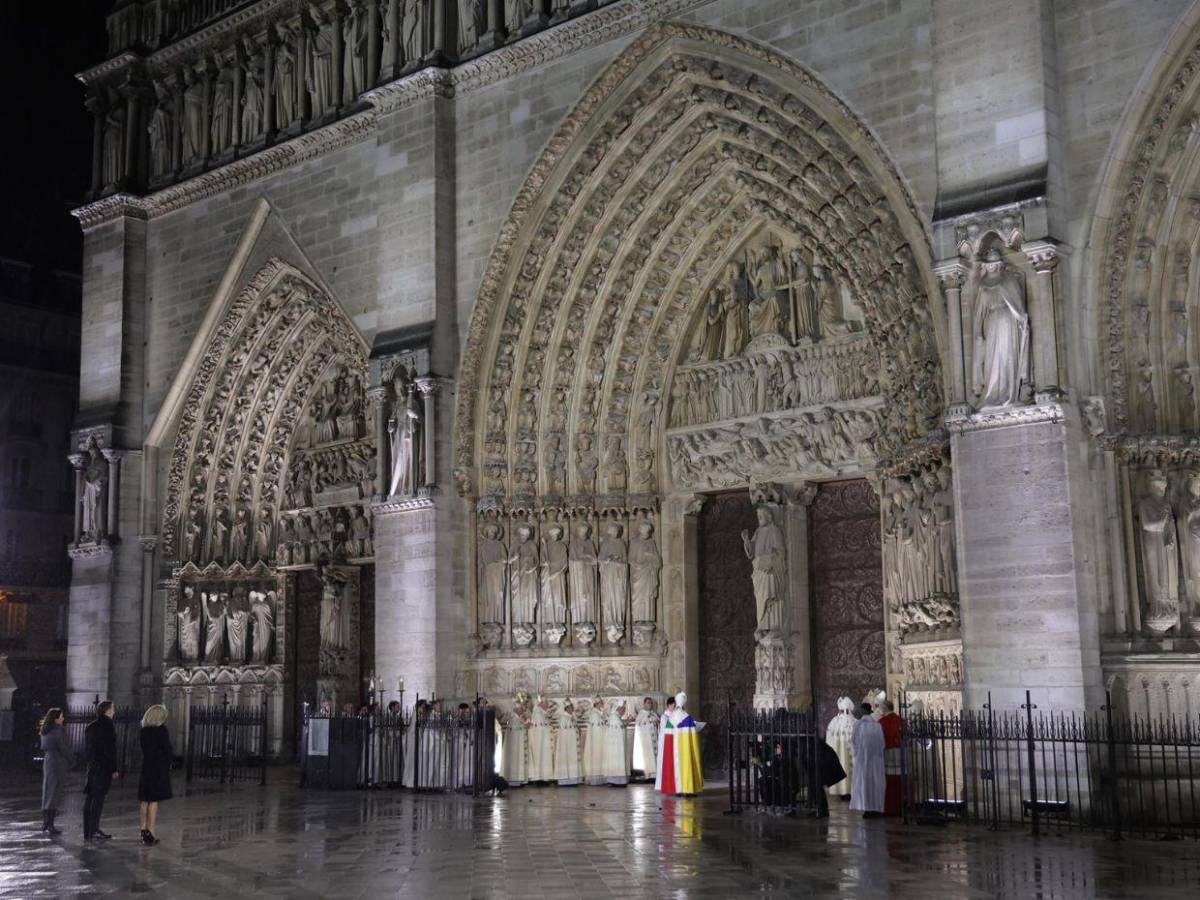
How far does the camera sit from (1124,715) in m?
12.9

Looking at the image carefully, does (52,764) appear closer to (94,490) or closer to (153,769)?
(153,769)

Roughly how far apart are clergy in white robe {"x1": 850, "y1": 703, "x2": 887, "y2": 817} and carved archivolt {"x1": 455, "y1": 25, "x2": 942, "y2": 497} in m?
3.55

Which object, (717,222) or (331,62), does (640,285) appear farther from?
(331,62)

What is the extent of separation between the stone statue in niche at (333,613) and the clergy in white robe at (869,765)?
10632mm

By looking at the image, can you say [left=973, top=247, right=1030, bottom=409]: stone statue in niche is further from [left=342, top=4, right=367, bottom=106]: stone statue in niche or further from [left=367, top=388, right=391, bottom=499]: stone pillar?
[left=342, top=4, right=367, bottom=106]: stone statue in niche

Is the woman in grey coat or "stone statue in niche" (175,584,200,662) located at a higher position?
"stone statue in niche" (175,584,200,662)

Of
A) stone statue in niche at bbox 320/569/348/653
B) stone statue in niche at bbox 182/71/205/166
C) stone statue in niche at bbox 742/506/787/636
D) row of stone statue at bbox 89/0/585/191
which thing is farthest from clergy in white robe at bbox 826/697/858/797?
stone statue in niche at bbox 182/71/205/166

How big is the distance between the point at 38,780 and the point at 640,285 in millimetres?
11318

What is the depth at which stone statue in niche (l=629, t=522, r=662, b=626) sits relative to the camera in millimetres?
18797

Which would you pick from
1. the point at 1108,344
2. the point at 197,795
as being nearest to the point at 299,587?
the point at 197,795

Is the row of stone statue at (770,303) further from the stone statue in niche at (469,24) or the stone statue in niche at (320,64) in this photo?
the stone statue in niche at (320,64)

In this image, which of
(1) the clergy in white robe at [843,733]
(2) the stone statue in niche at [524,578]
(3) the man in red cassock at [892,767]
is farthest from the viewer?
(2) the stone statue in niche at [524,578]

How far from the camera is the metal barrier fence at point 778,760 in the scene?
13.5 metres

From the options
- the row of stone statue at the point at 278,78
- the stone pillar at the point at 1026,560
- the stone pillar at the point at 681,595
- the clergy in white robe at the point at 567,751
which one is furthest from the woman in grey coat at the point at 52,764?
the row of stone statue at the point at 278,78
